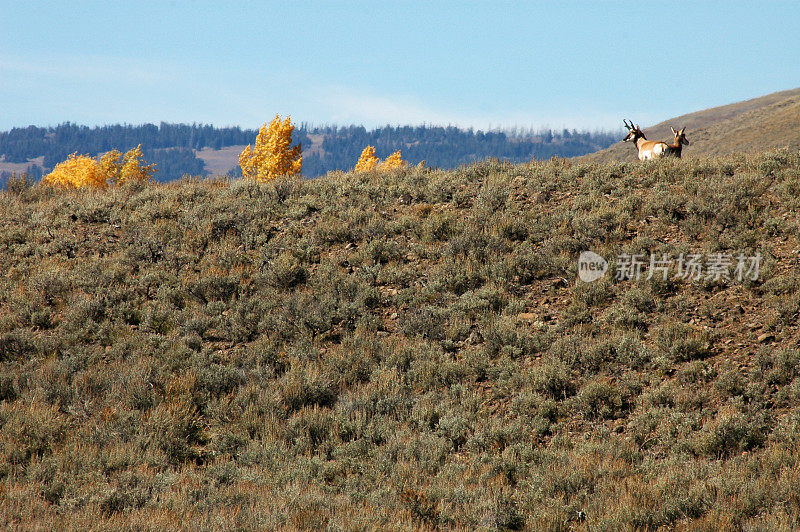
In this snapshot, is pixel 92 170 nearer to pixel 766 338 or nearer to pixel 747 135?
pixel 766 338

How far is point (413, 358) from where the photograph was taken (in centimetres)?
917

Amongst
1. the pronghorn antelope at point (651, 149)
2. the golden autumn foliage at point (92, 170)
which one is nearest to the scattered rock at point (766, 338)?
the pronghorn antelope at point (651, 149)

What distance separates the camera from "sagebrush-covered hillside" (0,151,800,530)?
19.4 ft

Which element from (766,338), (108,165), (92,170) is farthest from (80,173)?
(766,338)

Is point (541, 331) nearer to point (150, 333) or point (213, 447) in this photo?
point (213, 447)

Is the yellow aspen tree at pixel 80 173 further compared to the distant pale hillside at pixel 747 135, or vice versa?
the distant pale hillside at pixel 747 135

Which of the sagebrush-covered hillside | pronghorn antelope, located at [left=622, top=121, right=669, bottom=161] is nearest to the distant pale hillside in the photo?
pronghorn antelope, located at [left=622, top=121, right=669, bottom=161]

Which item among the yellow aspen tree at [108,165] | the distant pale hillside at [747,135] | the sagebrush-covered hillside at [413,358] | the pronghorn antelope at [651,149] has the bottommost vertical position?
the sagebrush-covered hillside at [413,358]

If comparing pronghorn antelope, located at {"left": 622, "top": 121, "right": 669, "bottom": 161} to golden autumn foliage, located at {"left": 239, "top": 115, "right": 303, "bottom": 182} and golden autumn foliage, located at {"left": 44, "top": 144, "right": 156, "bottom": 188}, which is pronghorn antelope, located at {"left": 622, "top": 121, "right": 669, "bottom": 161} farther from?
golden autumn foliage, located at {"left": 44, "top": 144, "right": 156, "bottom": 188}

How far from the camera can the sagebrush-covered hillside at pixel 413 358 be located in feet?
19.4

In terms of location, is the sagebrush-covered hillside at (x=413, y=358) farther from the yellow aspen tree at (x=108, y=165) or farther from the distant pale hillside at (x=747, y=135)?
the yellow aspen tree at (x=108, y=165)

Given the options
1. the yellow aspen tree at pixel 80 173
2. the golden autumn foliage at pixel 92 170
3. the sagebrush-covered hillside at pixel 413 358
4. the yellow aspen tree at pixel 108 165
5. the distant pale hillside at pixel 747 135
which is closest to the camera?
the sagebrush-covered hillside at pixel 413 358

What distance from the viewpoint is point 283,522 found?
5.44 meters

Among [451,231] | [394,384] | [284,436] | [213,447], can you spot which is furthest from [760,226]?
[213,447]
